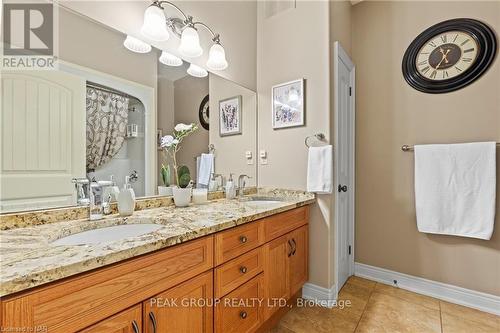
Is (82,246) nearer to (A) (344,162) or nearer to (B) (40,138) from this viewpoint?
(B) (40,138)

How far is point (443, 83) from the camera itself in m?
1.98

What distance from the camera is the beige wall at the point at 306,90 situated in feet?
6.29

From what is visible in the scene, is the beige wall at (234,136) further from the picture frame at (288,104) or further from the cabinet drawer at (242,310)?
the cabinet drawer at (242,310)

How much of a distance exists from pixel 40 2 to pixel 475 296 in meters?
3.23

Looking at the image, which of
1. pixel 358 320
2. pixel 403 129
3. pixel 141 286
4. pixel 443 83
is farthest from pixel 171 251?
pixel 443 83

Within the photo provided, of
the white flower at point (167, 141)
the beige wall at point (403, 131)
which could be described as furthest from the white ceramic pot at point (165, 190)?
the beige wall at point (403, 131)

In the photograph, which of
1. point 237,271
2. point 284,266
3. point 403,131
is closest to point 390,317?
point 284,266

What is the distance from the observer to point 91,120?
1.25 meters

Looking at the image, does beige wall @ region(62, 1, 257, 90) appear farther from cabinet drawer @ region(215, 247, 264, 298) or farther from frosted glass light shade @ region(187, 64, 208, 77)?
cabinet drawer @ region(215, 247, 264, 298)

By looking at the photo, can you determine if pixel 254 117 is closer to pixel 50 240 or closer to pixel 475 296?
pixel 50 240

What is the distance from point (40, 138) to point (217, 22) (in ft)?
5.03

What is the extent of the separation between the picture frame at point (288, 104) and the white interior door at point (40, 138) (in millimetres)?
1440

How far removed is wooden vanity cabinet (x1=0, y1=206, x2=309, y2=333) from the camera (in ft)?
2.08

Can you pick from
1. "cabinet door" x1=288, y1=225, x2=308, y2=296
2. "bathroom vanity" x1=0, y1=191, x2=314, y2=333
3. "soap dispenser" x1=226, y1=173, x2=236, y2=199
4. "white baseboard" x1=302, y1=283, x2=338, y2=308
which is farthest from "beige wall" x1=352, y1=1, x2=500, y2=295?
"soap dispenser" x1=226, y1=173, x2=236, y2=199
